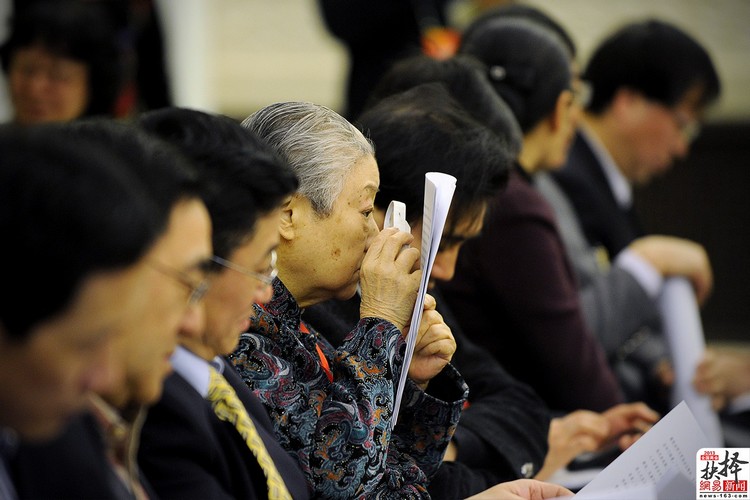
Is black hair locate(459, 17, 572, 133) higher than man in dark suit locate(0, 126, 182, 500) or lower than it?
lower

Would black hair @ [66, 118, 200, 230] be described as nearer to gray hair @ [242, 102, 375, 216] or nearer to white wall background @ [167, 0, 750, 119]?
gray hair @ [242, 102, 375, 216]

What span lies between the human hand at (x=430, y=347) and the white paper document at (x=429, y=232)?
13 cm

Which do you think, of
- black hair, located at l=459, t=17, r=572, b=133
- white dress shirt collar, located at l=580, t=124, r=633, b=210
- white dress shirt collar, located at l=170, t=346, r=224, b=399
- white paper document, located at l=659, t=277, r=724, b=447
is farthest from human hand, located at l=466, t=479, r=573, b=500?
white dress shirt collar, located at l=580, t=124, r=633, b=210

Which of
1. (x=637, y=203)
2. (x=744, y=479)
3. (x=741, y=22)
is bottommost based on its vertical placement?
(x=637, y=203)

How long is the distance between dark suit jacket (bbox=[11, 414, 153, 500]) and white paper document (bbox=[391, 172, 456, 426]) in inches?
27.2

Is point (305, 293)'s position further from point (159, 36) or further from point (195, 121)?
point (159, 36)

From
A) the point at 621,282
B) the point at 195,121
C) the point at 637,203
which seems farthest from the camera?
the point at 637,203

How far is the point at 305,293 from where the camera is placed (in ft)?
6.57

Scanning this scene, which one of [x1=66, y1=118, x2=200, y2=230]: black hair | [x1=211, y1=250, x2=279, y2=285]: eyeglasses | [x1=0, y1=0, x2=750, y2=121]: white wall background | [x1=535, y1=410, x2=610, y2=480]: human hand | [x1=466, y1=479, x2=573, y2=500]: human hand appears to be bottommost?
[x1=0, y1=0, x2=750, y2=121]: white wall background

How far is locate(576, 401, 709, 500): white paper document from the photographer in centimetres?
177

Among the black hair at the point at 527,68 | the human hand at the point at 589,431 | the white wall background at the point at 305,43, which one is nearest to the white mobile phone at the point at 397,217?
the human hand at the point at 589,431

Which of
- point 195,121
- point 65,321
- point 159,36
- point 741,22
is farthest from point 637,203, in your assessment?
point 65,321

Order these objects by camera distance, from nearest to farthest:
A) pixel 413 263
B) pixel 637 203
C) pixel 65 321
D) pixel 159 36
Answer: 1. pixel 65 321
2. pixel 413 263
3. pixel 159 36
4. pixel 637 203

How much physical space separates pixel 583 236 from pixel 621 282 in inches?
13.5
